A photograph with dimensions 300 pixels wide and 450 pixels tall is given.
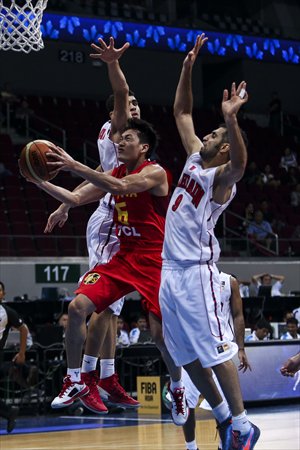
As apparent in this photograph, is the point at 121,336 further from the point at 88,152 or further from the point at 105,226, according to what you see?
the point at 105,226

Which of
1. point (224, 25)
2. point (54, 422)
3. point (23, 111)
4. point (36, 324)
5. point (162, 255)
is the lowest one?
point (54, 422)

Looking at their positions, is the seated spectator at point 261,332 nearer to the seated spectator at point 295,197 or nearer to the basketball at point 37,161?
the seated spectator at point 295,197

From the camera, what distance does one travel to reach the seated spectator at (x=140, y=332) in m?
17.0

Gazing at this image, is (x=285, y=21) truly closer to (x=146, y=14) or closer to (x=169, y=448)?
(x=146, y=14)

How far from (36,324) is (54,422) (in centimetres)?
315

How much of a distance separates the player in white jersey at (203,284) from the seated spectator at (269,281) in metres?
13.2

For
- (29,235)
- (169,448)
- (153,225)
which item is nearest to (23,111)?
(29,235)

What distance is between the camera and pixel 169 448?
11.2 metres

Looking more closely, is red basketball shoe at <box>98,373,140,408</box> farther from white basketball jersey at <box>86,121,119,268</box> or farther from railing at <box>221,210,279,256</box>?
railing at <box>221,210,279,256</box>

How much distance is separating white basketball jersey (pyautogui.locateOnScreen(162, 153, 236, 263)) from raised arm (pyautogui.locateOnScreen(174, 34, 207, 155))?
0.36m

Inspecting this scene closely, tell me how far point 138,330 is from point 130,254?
9.85 meters

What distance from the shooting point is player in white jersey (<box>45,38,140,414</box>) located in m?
7.50

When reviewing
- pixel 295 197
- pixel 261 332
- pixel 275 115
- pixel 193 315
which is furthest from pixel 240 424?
pixel 275 115

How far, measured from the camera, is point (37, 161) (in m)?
6.54
